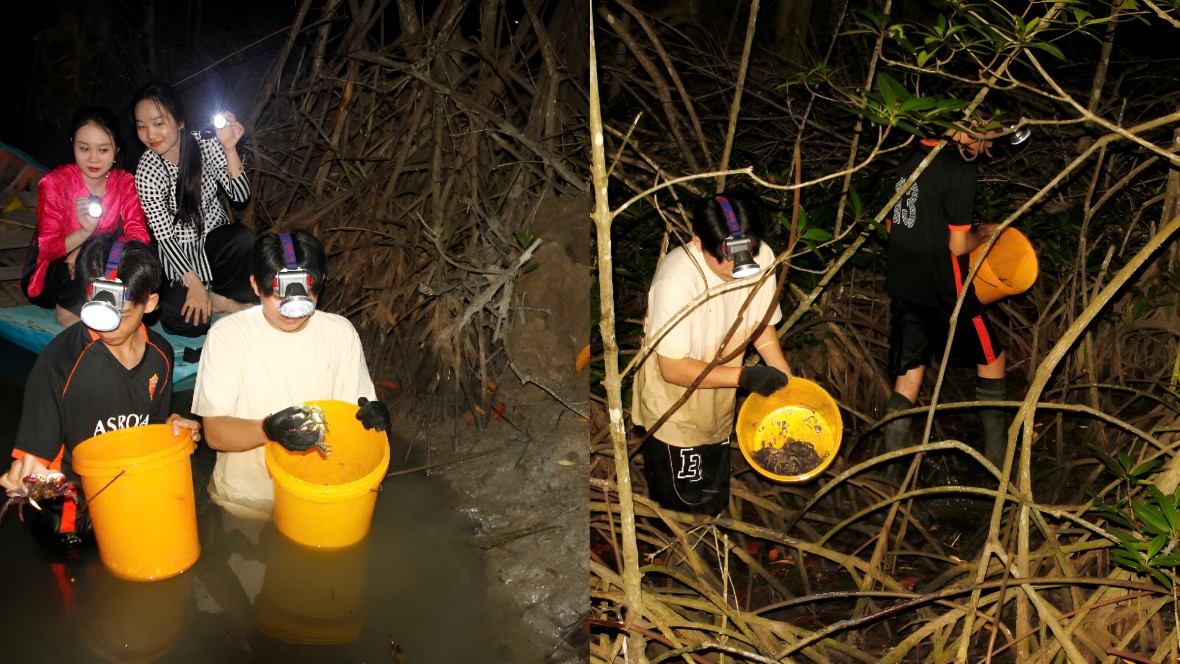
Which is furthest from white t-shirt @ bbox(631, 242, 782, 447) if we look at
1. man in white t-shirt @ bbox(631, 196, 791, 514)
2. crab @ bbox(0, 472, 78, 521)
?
crab @ bbox(0, 472, 78, 521)

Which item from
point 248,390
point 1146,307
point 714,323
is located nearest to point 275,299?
point 248,390

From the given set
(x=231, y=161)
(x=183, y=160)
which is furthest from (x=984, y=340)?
(x=183, y=160)

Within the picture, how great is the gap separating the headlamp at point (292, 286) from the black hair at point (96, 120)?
0.40m

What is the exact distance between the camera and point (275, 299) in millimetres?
1957

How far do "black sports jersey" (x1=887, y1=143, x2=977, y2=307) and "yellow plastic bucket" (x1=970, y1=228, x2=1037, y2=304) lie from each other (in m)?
0.06

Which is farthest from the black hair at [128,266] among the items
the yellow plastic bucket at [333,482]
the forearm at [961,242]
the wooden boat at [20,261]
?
the forearm at [961,242]

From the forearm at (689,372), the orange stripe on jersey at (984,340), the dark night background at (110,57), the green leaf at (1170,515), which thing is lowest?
the orange stripe on jersey at (984,340)

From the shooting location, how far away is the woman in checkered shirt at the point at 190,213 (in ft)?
6.92

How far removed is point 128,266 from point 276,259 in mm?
270

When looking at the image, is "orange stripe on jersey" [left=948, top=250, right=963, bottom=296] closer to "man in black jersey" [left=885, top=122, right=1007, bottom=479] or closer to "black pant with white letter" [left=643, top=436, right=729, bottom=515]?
"man in black jersey" [left=885, top=122, right=1007, bottom=479]

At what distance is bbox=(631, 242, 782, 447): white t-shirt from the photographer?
243 cm

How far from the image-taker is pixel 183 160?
7.16ft

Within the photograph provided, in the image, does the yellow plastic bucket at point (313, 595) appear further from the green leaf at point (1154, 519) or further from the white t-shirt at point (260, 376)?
the green leaf at point (1154, 519)

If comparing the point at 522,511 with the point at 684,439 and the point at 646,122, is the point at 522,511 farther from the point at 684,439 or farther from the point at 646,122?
the point at 646,122
